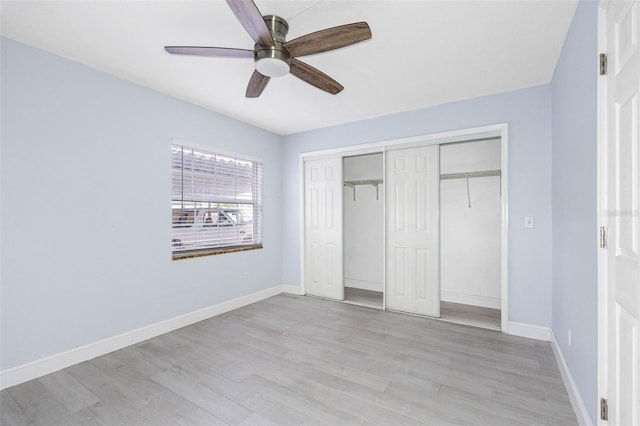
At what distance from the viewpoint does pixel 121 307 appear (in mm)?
2826

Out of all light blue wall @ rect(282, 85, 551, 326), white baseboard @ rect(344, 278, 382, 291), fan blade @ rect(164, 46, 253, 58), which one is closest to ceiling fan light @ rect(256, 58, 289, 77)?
fan blade @ rect(164, 46, 253, 58)

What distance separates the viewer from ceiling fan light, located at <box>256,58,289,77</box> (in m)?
1.88

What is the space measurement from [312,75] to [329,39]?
0.51m

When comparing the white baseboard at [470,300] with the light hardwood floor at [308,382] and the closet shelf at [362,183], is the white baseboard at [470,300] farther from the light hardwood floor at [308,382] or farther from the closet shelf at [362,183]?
the closet shelf at [362,183]

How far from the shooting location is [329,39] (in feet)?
5.76

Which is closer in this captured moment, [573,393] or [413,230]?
[573,393]

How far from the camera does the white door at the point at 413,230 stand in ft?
11.9
